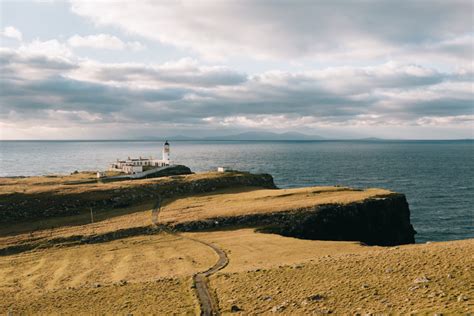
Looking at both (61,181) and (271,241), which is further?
(61,181)

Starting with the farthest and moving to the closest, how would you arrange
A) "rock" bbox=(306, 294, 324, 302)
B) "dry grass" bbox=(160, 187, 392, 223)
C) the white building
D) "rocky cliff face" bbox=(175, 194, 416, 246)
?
the white building, "dry grass" bbox=(160, 187, 392, 223), "rocky cliff face" bbox=(175, 194, 416, 246), "rock" bbox=(306, 294, 324, 302)

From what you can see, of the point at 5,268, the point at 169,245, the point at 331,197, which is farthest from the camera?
the point at 331,197

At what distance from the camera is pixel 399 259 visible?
33.8m

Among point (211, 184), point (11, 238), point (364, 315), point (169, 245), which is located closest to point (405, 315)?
point (364, 315)

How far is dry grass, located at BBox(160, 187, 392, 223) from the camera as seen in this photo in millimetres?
67812

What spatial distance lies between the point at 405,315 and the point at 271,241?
1217 inches

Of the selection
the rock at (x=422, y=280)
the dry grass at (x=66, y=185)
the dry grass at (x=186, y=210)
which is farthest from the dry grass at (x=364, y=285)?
the dry grass at (x=66, y=185)

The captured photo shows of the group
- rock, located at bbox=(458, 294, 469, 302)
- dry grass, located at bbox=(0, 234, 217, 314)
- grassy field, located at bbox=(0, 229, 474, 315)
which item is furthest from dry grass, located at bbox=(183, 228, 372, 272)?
rock, located at bbox=(458, 294, 469, 302)

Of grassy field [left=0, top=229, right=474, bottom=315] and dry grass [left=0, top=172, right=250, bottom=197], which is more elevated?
dry grass [left=0, top=172, right=250, bottom=197]

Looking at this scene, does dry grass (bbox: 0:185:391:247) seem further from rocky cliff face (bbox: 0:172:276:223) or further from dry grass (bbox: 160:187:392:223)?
rocky cliff face (bbox: 0:172:276:223)

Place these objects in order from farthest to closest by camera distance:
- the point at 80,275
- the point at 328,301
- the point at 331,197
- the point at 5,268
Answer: the point at 331,197
the point at 5,268
the point at 80,275
the point at 328,301

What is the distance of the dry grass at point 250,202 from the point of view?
222 ft

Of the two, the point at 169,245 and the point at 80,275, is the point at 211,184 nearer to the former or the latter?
the point at 169,245

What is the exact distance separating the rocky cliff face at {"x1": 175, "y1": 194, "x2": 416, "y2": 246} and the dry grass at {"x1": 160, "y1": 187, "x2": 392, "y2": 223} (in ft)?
6.05
